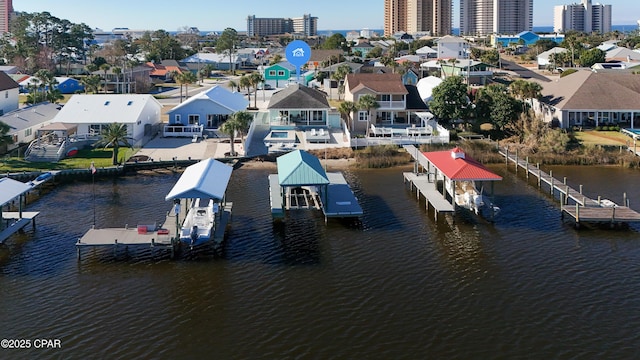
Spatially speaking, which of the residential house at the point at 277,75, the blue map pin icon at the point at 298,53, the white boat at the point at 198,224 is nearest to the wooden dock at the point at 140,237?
the white boat at the point at 198,224

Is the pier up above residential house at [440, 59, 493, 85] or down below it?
below

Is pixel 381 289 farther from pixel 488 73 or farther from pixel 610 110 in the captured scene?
pixel 488 73

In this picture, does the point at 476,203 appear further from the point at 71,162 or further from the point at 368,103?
the point at 71,162

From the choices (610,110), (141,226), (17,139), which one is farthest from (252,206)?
(610,110)

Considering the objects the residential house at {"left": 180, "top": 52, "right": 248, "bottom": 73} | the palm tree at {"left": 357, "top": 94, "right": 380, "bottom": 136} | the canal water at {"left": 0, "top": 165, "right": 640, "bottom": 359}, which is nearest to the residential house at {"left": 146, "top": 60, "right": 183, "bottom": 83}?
the residential house at {"left": 180, "top": 52, "right": 248, "bottom": 73}

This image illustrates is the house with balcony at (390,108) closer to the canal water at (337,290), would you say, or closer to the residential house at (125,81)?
the canal water at (337,290)

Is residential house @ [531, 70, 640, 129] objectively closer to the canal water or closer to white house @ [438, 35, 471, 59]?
the canal water
